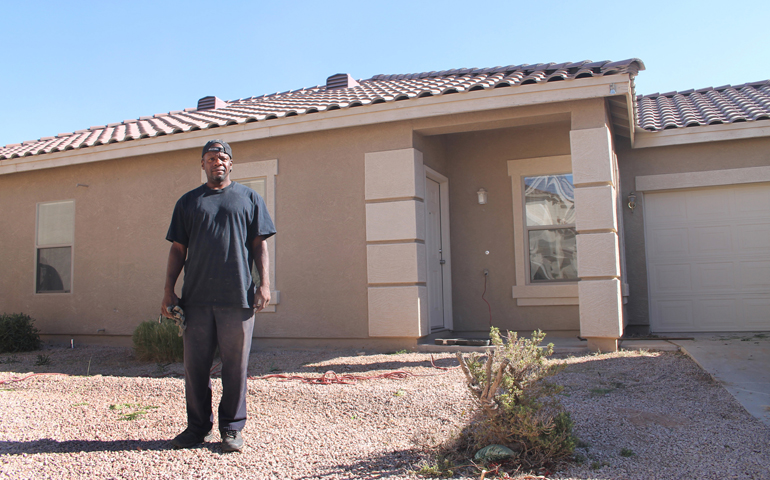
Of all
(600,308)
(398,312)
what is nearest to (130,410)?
(398,312)

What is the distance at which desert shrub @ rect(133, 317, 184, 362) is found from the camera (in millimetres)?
6914

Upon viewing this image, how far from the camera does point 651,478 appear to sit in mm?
2904

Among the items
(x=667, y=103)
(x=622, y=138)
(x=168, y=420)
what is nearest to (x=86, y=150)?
(x=168, y=420)

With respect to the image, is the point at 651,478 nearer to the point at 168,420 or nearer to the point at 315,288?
the point at 168,420

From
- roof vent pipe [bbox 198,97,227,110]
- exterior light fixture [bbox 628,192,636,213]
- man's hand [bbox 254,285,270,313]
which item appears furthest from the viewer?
roof vent pipe [bbox 198,97,227,110]

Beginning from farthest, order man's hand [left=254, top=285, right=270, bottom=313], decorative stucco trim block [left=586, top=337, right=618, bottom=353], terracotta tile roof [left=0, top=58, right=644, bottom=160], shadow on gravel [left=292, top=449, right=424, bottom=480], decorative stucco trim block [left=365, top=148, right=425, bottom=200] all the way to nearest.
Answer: decorative stucco trim block [left=365, top=148, right=425, bottom=200], terracotta tile roof [left=0, top=58, right=644, bottom=160], decorative stucco trim block [left=586, top=337, right=618, bottom=353], man's hand [left=254, top=285, right=270, bottom=313], shadow on gravel [left=292, top=449, right=424, bottom=480]

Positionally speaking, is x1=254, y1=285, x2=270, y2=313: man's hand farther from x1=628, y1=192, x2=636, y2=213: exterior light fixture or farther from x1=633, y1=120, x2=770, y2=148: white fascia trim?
x1=633, y1=120, x2=770, y2=148: white fascia trim

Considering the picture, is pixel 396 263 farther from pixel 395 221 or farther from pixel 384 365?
pixel 384 365

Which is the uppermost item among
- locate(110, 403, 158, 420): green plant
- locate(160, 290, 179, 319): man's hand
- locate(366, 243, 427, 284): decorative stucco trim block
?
locate(366, 243, 427, 284): decorative stucco trim block

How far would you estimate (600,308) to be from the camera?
652cm

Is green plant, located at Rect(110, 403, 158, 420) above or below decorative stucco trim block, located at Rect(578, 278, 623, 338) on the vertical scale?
below

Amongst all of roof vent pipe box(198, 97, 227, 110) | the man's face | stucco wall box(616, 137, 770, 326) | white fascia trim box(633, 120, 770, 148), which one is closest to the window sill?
stucco wall box(616, 137, 770, 326)

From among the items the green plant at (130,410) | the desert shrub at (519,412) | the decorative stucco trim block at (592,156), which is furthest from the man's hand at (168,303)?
the decorative stucco trim block at (592,156)

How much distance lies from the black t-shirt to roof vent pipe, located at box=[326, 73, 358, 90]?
8889 millimetres
